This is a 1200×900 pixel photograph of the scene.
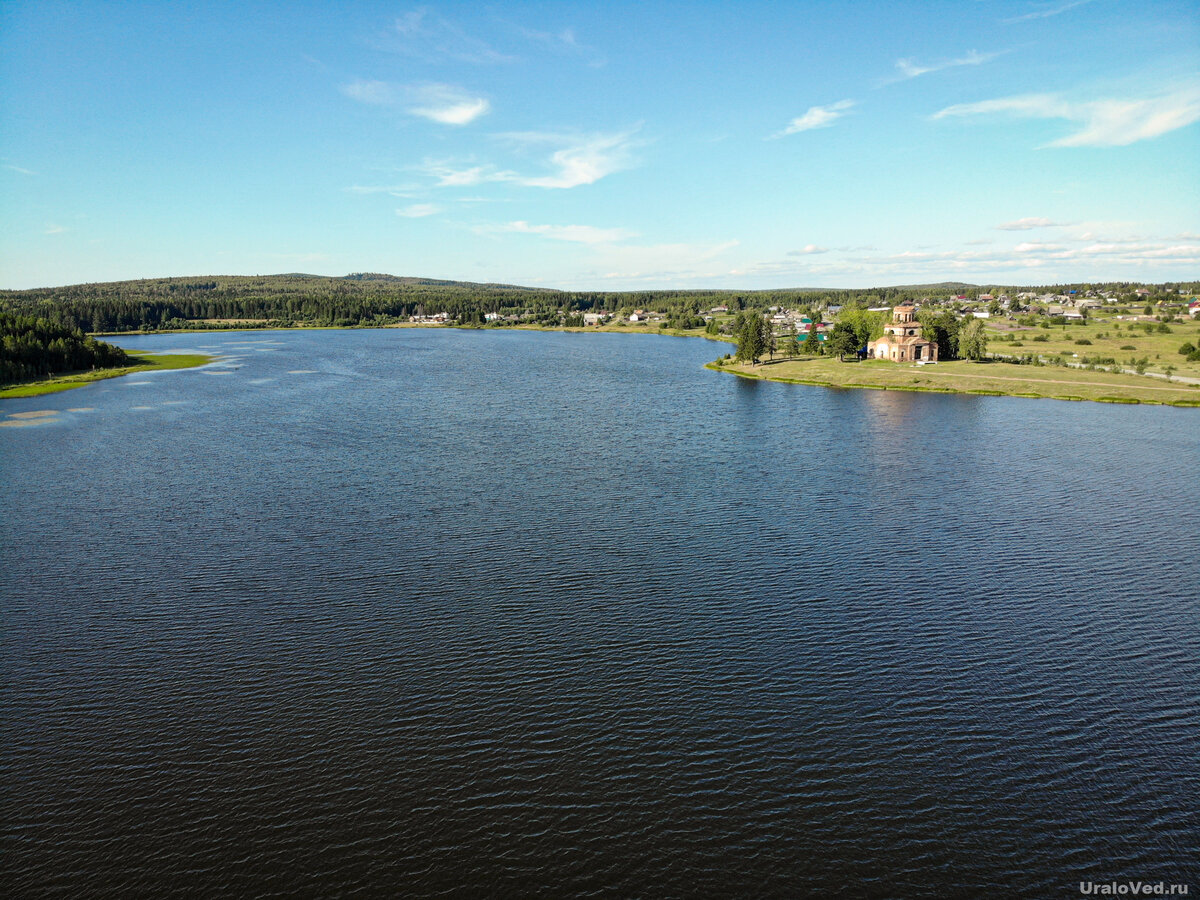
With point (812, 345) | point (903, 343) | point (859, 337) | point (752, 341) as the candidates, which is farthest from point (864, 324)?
point (752, 341)

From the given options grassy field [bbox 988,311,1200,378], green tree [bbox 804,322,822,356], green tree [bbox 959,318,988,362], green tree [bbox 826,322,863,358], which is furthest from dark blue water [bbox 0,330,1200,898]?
green tree [bbox 804,322,822,356]

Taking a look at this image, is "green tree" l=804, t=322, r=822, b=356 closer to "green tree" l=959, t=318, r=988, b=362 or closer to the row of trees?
the row of trees

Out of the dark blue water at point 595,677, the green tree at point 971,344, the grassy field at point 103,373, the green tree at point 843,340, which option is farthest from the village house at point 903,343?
the grassy field at point 103,373

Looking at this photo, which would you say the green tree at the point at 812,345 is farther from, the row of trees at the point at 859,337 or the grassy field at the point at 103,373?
the grassy field at the point at 103,373

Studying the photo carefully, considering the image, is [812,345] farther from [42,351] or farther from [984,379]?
[42,351]

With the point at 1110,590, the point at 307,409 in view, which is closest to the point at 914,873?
the point at 1110,590
